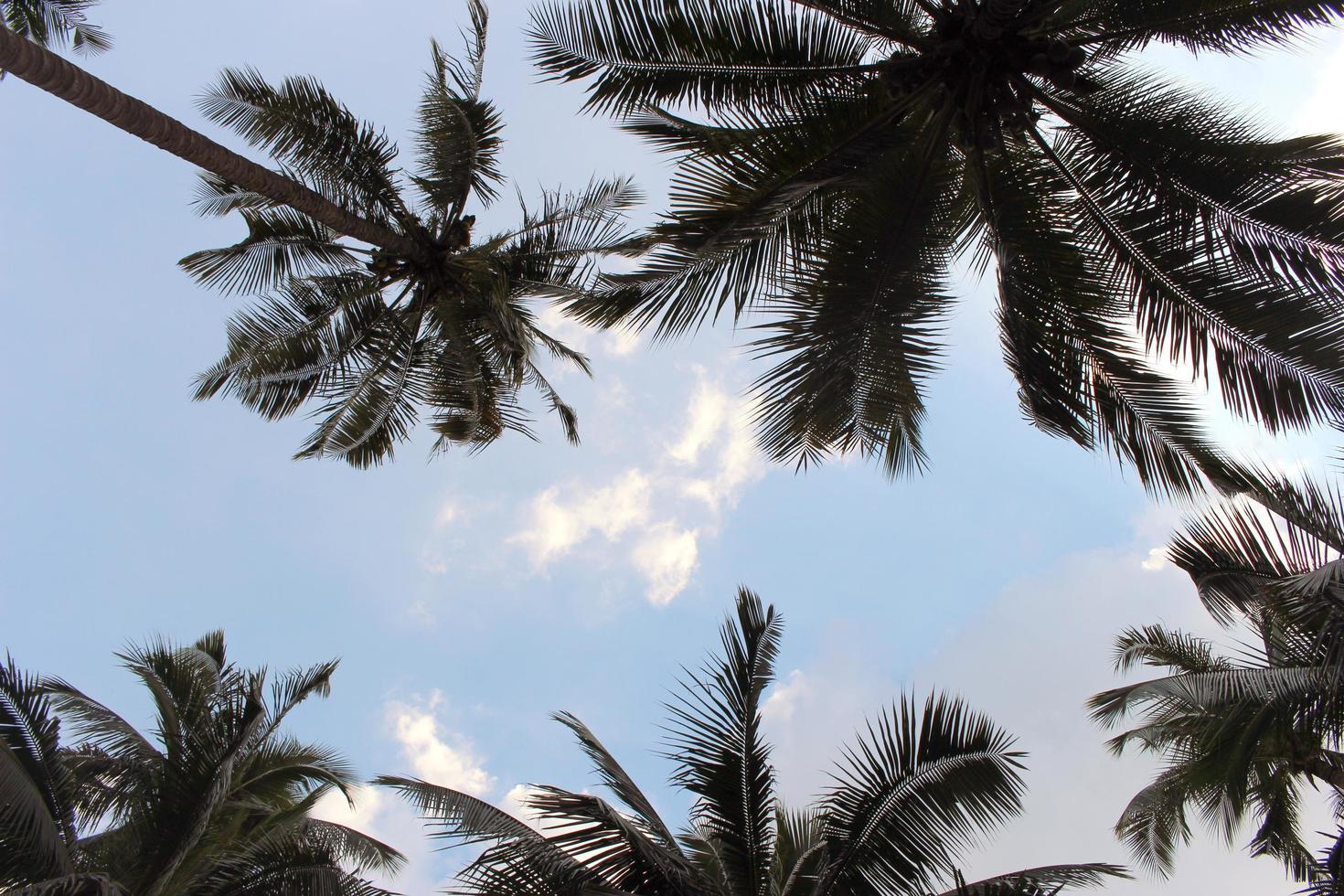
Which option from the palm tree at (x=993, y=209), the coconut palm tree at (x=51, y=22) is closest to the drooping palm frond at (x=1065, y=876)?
the palm tree at (x=993, y=209)

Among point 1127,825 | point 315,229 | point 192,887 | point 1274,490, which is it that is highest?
point 315,229

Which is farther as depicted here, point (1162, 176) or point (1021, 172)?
point (1021, 172)

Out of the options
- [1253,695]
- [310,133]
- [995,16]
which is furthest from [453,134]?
[1253,695]

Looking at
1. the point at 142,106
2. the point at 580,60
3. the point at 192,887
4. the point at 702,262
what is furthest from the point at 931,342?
the point at 192,887

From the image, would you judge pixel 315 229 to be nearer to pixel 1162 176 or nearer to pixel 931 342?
pixel 931 342

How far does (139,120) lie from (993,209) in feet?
20.4

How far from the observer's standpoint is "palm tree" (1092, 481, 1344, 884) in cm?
698

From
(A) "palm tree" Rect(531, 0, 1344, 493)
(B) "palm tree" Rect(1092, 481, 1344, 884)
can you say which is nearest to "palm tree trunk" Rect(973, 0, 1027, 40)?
(A) "palm tree" Rect(531, 0, 1344, 493)

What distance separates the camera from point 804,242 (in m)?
7.18

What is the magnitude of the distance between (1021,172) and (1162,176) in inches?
40.9

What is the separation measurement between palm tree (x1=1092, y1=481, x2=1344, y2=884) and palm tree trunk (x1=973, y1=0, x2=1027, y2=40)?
438 centimetres

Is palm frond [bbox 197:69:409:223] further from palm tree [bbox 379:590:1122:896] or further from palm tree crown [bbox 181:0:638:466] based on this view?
palm tree [bbox 379:590:1122:896]

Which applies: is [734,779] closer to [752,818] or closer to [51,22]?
[752,818]

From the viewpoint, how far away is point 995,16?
6.06 meters
